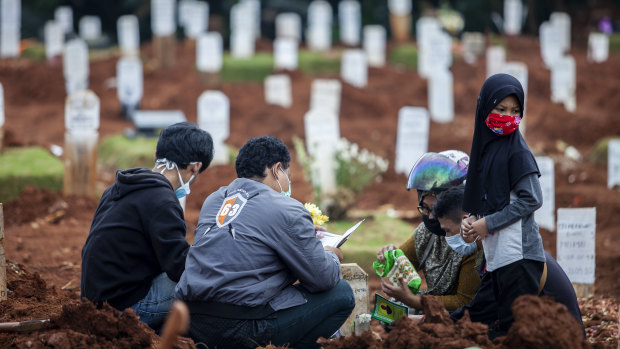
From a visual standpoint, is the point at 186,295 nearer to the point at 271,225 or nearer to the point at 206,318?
the point at 206,318

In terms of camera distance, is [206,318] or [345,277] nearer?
[206,318]

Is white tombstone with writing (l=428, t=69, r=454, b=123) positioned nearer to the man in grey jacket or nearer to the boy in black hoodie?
the man in grey jacket

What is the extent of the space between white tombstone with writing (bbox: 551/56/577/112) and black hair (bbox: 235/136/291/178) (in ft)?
40.1

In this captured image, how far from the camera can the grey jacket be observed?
400 cm

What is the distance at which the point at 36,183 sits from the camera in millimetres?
8695

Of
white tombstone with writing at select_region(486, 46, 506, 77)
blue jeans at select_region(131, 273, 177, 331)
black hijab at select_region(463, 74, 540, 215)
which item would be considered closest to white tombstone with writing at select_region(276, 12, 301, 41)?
white tombstone with writing at select_region(486, 46, 506, 77)

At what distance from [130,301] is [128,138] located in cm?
780

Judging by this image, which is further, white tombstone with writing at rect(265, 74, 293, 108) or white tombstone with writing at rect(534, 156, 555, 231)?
white tombstone with writing at rect(265, 74, 293, 108)

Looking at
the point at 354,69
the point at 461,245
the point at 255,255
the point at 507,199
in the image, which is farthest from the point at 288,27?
the point at 507,199

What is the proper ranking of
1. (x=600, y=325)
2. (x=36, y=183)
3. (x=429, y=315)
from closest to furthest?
1. (x=429, y=315)
2. (x=600, y=325)
3. (x=36, y=183)

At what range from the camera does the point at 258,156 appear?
4258mm

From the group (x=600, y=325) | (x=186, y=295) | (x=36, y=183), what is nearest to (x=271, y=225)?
(x=186, y=295)

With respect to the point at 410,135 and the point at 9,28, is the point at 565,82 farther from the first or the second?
the point at 9,28

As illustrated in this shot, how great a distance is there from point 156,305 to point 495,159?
187 cm
